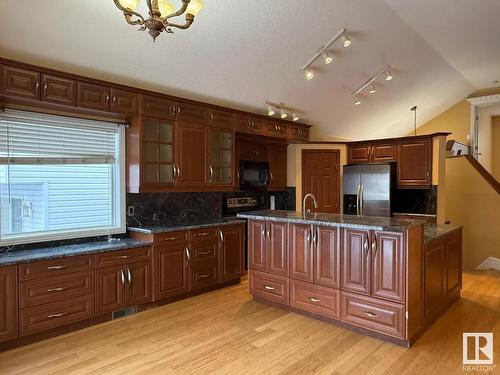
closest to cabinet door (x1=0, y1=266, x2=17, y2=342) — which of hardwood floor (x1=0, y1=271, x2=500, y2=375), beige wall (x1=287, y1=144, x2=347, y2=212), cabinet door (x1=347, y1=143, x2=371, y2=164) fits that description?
hardwood floor (x1=0, y1=271, x2=500, y2=375)

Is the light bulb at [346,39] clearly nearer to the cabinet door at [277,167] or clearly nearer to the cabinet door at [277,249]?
the cabinet door at [277,249]

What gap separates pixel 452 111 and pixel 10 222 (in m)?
8.02

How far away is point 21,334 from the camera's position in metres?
2.98

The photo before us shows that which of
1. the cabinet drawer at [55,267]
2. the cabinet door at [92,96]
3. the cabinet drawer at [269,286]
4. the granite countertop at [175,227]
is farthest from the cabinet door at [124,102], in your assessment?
the cabinet drawer at [269,286]

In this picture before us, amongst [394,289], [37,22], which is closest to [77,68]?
[37,22]

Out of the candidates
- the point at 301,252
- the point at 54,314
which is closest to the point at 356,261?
the point at 301,252

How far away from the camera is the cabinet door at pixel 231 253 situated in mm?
4574

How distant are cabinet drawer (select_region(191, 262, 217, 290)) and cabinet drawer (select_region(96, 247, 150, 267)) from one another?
0.70 meters

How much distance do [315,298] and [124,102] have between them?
2860 millimetres

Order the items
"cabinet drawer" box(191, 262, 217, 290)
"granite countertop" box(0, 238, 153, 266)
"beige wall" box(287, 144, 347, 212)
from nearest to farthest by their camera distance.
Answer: "granite countertop" box(0, 238, 153, 266), "cabinet drawer" box(191, 262, 217, 290), "beige wall" box(287, 144, 347, 212)

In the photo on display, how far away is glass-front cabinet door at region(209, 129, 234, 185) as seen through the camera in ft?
15.3

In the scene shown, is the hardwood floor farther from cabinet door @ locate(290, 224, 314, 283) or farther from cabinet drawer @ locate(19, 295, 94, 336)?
cabinet door @ locate(290, 224, 314, 283)

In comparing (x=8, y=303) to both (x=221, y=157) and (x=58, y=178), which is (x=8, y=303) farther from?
(x=221, y=157)

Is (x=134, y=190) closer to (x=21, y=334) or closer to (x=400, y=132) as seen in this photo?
(x=21, y=334)
